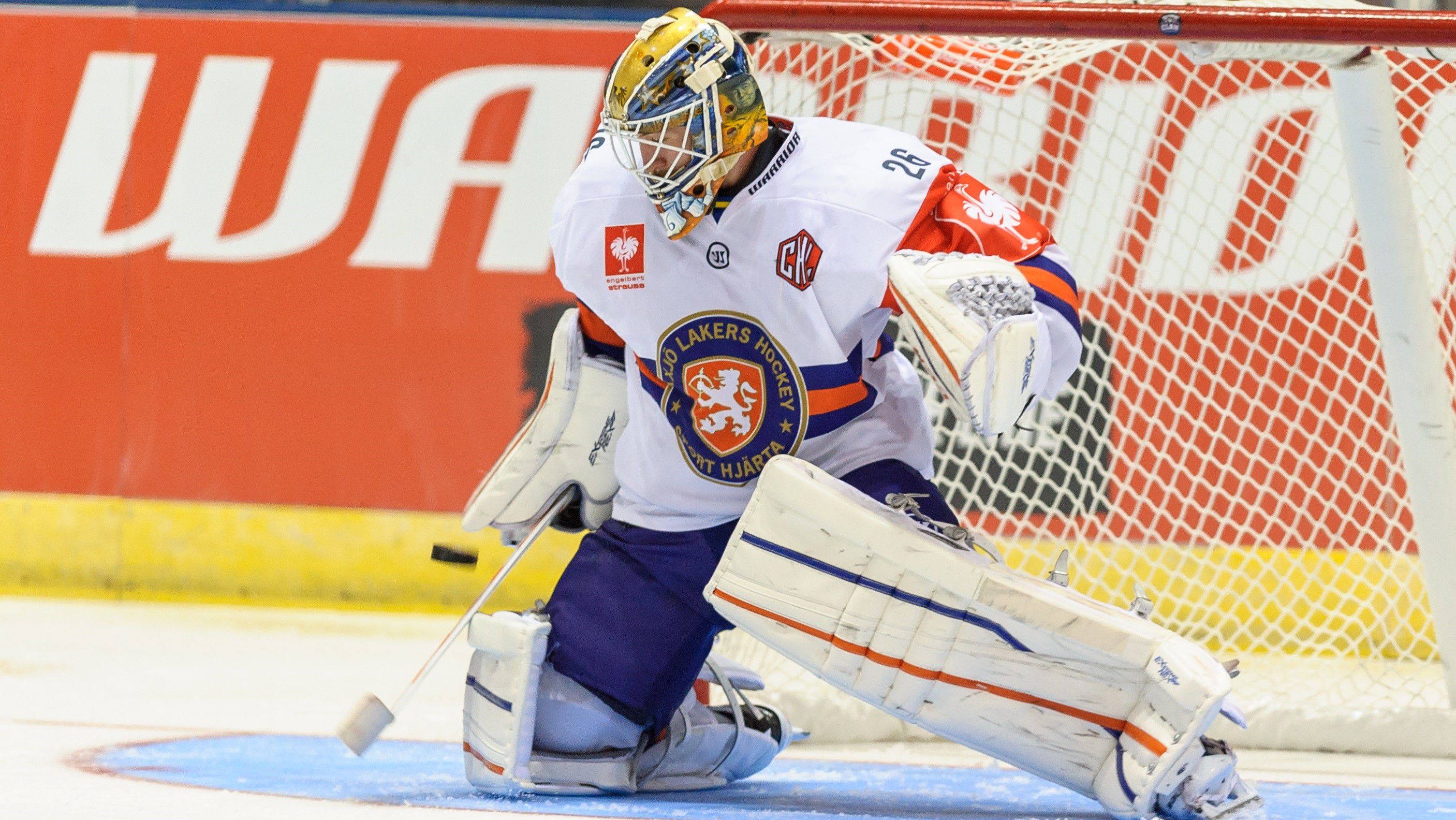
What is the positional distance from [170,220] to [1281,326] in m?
3.16

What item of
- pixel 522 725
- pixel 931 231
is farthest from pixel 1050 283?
pixel 522 725

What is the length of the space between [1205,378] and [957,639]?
2.28 meters

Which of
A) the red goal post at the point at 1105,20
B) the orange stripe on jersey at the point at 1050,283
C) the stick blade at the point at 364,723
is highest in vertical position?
the red goal post at the point at 1105,20

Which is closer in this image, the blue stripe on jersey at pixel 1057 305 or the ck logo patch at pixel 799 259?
the blue stripe on jersey at pixel 1057 305

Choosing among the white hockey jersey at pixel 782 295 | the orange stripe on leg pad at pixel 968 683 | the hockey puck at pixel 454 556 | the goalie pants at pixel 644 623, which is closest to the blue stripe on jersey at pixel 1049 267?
the white hockey jersey at pixel 782 295

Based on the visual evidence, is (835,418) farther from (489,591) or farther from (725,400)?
(489,591)

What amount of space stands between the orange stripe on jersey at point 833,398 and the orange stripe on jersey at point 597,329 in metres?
0.39

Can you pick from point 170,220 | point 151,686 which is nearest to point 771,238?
point 151,686

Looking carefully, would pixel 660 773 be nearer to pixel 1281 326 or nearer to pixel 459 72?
pixel 1281 326

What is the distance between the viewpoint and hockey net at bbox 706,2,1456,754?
3.83 metres

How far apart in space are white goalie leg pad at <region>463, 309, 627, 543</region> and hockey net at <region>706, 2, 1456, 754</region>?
1383 millimetres

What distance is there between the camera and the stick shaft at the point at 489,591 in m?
2.43

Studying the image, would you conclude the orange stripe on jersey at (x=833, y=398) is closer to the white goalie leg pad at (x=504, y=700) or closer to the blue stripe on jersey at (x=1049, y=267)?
the blue stripe on jersey at (x=1049, y=267)

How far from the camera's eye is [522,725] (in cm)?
225
